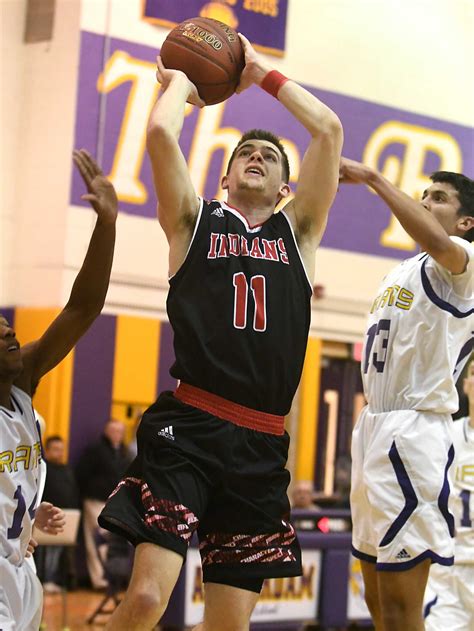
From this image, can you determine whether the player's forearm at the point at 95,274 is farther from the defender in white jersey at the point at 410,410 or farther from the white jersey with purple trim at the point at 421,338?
the white jersey with purple trim at the point at 421,338

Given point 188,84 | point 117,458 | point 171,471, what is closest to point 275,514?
point 171,471

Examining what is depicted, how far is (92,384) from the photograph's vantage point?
14062mm

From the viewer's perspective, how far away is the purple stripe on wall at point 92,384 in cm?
1393

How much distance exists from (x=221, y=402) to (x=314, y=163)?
3.52 ft

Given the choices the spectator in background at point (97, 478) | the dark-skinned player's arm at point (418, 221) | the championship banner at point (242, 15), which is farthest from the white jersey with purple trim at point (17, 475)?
the championship banner at point (242, 15)

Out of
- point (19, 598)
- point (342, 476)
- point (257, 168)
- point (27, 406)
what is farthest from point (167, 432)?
point (342, 476)

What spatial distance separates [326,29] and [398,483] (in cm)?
1155

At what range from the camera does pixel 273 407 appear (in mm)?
4629

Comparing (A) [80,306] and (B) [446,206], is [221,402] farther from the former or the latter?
(B) [446,206]

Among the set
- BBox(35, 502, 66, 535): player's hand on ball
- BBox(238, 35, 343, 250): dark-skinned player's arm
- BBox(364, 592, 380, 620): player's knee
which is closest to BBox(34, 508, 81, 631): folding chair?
BBox(364, 592, 380, 620): player's knee

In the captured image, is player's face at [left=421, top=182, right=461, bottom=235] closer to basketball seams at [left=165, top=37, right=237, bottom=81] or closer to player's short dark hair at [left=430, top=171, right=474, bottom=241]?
player's short dark hair at [left=430, top=171, right=474, bottom=241]

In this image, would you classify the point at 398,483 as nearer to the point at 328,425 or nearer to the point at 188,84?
the point at 188,84

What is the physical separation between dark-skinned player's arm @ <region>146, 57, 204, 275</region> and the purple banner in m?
9.29

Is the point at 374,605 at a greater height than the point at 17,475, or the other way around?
the point at 17,475
